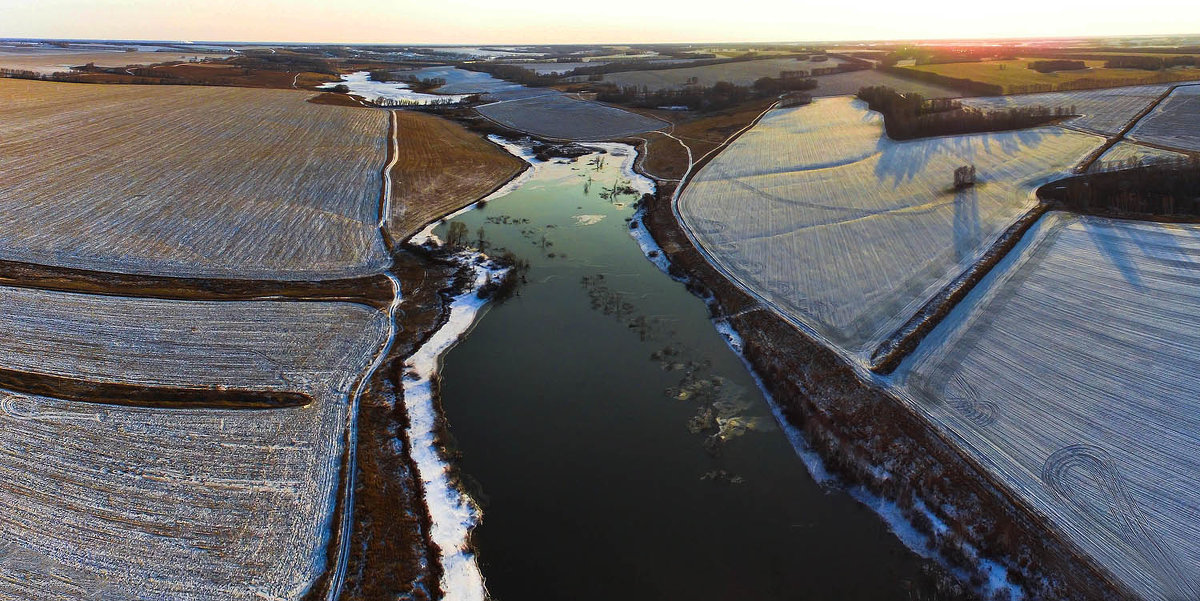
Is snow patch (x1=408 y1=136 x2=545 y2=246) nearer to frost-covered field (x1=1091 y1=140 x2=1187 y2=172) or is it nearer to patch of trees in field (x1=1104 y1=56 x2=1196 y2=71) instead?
frost-covered field (x1=1091 y1=140 x2=1187 y2=172)

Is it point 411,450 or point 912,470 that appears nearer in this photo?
point 912,470

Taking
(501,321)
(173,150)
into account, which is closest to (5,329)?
(501,321)

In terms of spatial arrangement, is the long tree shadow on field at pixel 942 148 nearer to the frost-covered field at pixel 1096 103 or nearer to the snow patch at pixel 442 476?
the frost-covered field at pixel 1096 103

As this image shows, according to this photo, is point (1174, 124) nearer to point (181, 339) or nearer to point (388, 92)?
point (181, 339)

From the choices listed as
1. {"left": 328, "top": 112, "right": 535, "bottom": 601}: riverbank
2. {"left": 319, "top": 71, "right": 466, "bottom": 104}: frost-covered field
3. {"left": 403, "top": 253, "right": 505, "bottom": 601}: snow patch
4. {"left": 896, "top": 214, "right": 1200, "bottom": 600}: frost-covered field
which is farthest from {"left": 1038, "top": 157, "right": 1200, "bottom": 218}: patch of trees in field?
{"left": 319, "top": 71, "right": 466, "bottom": 104}: frost-covered field

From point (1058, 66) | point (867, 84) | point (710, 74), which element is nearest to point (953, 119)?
point (867, 84)
